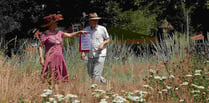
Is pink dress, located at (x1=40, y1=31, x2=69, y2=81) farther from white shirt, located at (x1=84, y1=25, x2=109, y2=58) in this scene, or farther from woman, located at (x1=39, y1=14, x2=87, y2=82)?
white shirt, located at (x1=84, y1=25, x2=109, y2=58)

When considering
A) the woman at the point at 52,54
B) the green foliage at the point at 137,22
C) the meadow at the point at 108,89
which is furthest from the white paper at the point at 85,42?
the green foliage at the point at 137,22

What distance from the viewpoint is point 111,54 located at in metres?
9.98

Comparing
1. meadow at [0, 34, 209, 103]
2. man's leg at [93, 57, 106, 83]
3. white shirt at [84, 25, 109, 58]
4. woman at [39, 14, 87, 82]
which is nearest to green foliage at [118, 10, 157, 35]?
white shirt at [84, 25, 109, 58]

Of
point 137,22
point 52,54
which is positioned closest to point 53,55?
point 52,54

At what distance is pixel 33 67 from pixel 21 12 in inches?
705

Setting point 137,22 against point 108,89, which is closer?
point 108,89

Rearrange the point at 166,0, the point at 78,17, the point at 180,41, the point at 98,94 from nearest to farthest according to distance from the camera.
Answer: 1. the point at 98,94
2. the point at 180,41
3. the point at 166,0
4. the point at 78,17

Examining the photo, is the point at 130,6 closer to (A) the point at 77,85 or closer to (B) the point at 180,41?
(B) the point at 180,41

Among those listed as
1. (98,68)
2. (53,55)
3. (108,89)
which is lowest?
(108,89)

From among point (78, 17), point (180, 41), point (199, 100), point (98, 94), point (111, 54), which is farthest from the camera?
point (78, 17)

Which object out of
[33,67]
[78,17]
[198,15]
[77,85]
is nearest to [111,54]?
[33,67]

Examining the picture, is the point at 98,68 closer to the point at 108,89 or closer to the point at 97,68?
the point at 97,68

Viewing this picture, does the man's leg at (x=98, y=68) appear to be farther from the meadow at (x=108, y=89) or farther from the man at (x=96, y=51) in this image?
the meadow at (x=108, y=89)

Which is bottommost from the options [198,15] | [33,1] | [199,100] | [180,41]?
[199,100]
